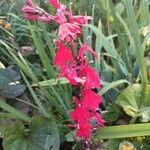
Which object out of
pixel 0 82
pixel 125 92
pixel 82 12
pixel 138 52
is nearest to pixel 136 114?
pixel 125 92

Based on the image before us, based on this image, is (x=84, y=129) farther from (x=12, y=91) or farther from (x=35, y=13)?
(x=12, y=91)

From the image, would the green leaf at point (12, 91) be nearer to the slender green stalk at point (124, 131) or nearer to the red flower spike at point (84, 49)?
the slender green stalk at point (124, 131)

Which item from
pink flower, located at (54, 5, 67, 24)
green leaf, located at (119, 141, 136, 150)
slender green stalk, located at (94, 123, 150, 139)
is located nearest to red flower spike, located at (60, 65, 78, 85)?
pink flower, located at (54, 5, 67, 24)

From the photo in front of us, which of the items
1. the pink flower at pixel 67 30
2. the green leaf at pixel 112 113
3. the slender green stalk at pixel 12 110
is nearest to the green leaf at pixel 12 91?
the slender green stalk at pixel 12 110

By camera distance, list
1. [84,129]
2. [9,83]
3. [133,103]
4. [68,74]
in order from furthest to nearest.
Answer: [9,83], [133,103], [84,129], [68,74]

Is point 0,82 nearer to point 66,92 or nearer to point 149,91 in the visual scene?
point 66,92

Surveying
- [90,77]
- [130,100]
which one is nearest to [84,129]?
[90,77]
